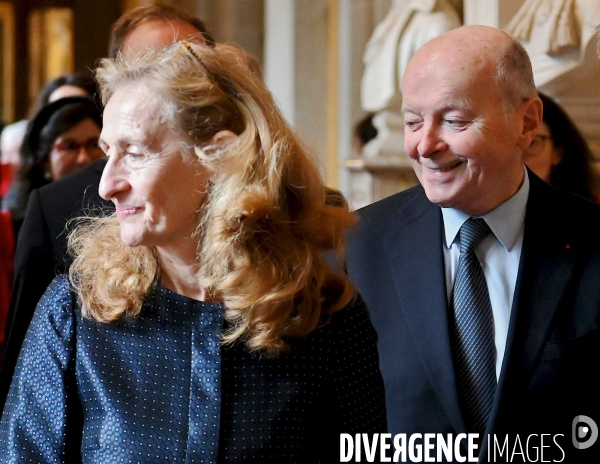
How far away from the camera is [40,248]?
259cm

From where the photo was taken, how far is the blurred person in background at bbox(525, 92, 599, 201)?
3.08 m

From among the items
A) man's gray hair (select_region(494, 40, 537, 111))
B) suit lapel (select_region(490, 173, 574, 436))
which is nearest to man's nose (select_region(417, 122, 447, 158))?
man's gray hair (select_region(494, 40, 537, 111))

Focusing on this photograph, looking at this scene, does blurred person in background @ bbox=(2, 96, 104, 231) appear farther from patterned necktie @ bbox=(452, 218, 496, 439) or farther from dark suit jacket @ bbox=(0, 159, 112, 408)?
patterned necktie @ bbox=(452, 218, 496, 439)

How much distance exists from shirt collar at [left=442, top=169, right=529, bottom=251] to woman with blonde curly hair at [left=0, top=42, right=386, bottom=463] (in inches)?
18.6

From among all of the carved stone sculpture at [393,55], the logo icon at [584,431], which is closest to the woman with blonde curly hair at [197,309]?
the logo icon at [584,431]

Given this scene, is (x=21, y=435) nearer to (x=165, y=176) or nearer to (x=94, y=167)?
(x=165, y=176)

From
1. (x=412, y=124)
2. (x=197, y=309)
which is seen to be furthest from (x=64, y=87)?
(x=197, y=309)

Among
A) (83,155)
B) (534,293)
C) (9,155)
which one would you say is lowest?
(534,293)

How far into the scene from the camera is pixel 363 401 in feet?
6.72

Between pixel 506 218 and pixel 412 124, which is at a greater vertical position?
pixel 412 124

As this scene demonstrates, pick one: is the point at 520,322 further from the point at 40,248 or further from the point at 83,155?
the point at 83,155

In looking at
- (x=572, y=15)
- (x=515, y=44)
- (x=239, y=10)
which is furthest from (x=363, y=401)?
(x=239, y=10)

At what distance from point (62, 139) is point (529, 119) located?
2.07 meters

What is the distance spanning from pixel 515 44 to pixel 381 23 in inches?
85.4
